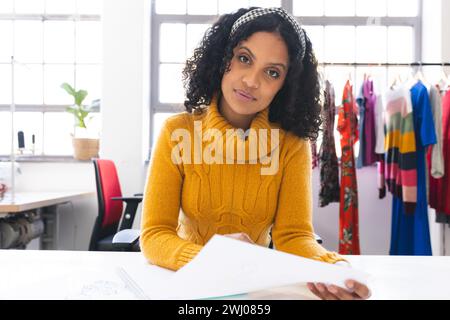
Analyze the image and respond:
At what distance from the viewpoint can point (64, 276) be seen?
0.67m

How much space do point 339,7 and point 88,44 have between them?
2.09 meters

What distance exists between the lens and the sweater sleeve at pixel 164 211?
2.33ft

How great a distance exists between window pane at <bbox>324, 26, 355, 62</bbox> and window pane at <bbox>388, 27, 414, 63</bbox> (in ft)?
1.02

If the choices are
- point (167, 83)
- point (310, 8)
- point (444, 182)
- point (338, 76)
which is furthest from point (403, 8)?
point (167, 83)

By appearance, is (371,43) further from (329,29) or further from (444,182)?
(444,182)

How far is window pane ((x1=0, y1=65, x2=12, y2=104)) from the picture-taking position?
10.6 feet

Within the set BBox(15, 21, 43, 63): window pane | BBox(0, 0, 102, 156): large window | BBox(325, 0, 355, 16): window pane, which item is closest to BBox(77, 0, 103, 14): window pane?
BBox(0, 0, 102, 156): large window

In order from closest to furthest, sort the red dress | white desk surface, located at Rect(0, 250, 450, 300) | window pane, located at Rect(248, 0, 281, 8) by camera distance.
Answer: white desk surface, located at Rect(0, 250, 450, 300) → the red dress → window pane, located at Rect(248, 0, 281, 8)

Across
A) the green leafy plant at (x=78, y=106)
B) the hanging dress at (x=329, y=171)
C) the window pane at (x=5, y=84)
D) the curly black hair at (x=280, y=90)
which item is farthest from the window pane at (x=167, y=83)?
the curly black hair at (x=280, y=90)

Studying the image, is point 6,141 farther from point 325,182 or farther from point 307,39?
point 307,39

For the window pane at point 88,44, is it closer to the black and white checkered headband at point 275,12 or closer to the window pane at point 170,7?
the window pane at point 170,7

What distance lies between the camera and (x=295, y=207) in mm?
893

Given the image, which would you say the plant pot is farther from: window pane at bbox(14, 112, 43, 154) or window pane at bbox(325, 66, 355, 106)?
window pane at bbox(325, 66, 355, 106)
